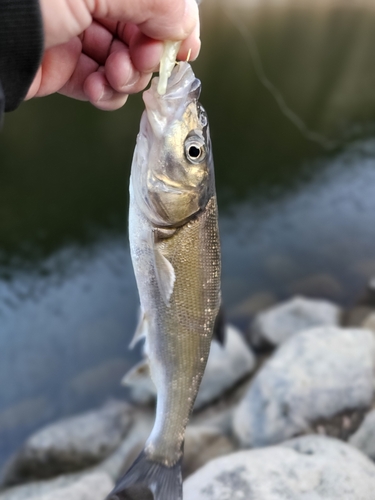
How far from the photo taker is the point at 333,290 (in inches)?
334

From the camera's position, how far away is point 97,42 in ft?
8.01

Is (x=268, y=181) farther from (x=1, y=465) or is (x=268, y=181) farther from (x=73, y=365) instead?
(x=1, y=465)

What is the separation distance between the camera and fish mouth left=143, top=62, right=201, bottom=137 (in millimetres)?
1951

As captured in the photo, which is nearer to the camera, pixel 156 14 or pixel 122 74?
pixel 156 14

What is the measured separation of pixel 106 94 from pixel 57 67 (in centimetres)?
29

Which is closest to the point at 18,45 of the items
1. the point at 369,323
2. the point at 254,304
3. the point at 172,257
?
the point at 172,257

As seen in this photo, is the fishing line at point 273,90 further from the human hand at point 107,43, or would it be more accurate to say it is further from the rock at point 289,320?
the human hand at point 107,43

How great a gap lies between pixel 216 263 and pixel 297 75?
1957cm

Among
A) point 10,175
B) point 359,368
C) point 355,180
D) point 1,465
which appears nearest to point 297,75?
point 355,180

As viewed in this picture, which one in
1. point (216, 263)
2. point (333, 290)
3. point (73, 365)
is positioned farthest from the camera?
point (333, 290)

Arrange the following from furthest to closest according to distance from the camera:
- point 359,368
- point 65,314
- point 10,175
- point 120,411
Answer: point 10,175
point 65,314
point 120,411
point 359,368

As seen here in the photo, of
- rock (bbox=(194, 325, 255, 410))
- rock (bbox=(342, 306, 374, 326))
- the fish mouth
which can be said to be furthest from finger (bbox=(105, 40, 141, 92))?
rock (bbox=(342, 306, 374, 326))

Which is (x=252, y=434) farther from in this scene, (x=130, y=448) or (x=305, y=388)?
(x=130, y=448)

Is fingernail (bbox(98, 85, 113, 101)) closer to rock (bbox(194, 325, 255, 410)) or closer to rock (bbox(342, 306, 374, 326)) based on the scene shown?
rock (bbox(194, 325, 255, 410))
